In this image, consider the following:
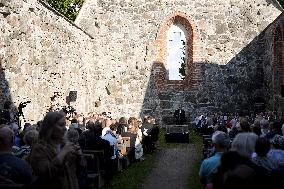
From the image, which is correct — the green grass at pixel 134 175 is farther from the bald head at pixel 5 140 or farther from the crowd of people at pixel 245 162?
the bald head at pixel 5 140

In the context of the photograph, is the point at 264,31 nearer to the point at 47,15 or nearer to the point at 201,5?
the point at 201,5

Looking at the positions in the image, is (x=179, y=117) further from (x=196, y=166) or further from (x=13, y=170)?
(x=13, y=170)

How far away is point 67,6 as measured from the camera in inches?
1177

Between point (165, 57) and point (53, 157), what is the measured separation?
62.2 feet

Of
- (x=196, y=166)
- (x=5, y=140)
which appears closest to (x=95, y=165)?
(x=196, y=166)

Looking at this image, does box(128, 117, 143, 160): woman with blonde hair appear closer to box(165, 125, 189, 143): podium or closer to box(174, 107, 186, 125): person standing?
box(165, 125, 189, 143): podium

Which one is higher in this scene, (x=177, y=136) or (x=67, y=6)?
(x=67, y=6)

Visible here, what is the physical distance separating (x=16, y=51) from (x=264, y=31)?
12559 millimetres

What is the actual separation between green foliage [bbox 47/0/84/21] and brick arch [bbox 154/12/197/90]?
7960 mm

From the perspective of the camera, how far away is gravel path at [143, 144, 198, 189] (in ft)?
37.1

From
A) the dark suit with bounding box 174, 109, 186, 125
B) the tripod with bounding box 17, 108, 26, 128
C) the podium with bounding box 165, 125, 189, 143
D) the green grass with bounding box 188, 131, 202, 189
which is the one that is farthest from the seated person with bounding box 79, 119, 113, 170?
the dark suit with bounding box 174, 109, 186, 125

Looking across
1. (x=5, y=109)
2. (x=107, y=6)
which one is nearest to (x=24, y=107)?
(x=5, y=109)

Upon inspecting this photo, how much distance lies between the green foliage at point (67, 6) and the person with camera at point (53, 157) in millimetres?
24962

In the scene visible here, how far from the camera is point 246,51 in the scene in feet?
76.4
